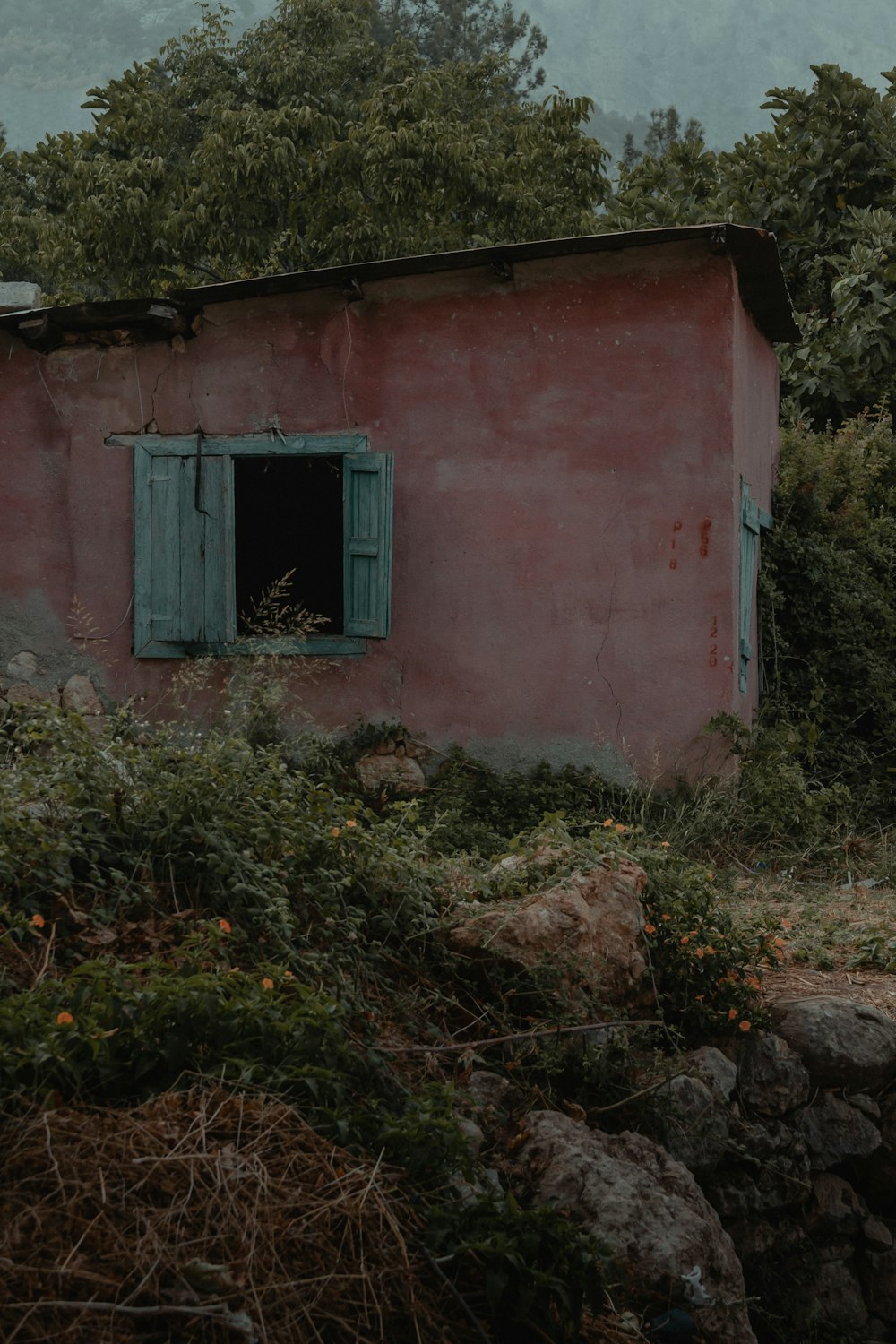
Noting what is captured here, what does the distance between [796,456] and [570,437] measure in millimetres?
3033

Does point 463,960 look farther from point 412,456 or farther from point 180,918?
point 412,456

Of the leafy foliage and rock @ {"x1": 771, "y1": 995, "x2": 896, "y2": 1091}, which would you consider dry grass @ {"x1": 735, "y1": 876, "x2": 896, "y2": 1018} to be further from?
the leafy foliage

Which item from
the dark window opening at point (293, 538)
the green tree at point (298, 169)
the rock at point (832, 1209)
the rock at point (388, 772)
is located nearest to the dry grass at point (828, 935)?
the rock at point (832, 1209)

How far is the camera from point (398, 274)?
823 centimetres

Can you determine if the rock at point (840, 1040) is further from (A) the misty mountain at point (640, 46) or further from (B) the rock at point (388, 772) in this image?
(A) the misty mountain at point (640, 46)

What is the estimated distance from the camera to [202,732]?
8.35 metres

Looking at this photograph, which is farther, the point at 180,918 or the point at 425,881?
the point at 425,881

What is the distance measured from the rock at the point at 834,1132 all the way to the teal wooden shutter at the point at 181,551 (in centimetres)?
482

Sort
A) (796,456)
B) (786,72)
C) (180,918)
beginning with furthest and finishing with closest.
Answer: (786,72) < (796,456) < (180,918)

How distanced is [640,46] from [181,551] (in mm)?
96529

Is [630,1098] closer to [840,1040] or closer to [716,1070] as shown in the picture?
[716,1070]

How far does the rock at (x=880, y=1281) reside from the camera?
4.66 metres

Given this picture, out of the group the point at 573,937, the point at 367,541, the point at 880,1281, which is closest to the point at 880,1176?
the point at 880,1281

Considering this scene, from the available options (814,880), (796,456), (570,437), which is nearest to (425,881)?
(814,880)
